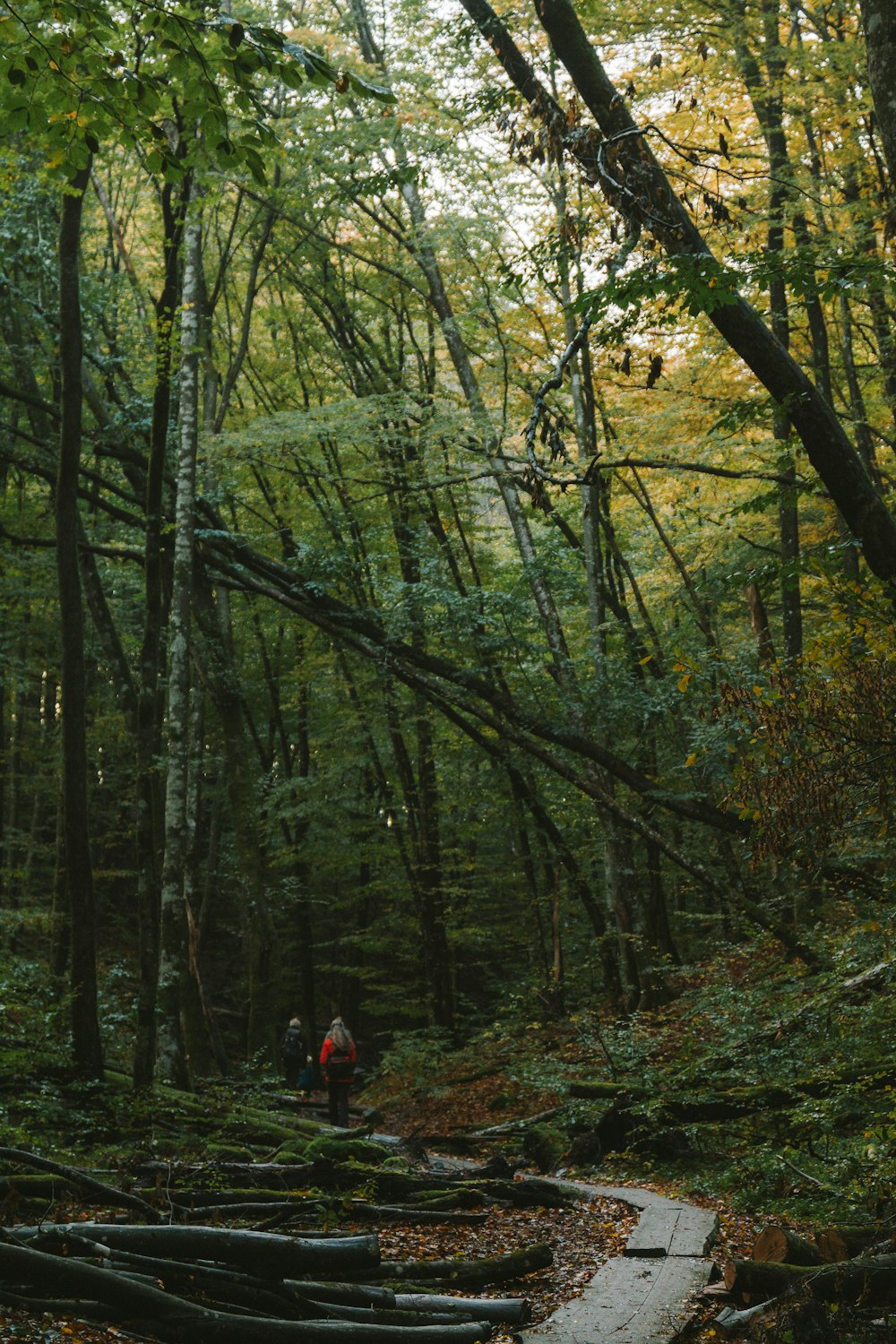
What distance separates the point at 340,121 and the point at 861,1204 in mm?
16217

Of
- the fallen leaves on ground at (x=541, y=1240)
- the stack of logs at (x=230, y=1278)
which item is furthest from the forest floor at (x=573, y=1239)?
the stack of logs at (x=230, y=1278)

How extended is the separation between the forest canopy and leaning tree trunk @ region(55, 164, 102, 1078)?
0.14 feet

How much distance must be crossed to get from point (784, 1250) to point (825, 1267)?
681 mm

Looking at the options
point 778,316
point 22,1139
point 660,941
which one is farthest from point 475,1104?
point 778,316

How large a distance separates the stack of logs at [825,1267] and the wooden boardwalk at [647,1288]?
1.24 ft

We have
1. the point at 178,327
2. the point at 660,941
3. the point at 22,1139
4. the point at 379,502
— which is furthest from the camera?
the point at 379,502

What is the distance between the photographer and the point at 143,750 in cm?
1070

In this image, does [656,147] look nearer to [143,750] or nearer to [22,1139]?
[143,750]

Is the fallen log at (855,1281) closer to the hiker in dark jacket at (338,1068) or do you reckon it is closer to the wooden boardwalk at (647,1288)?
the wooden boardwalk at (647,1288)

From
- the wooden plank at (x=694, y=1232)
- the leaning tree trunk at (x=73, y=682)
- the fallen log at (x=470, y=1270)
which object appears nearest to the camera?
the fallen log at (x=470, y=1270)

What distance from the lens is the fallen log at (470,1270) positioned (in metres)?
5.02

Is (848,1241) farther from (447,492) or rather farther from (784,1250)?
(447,492)

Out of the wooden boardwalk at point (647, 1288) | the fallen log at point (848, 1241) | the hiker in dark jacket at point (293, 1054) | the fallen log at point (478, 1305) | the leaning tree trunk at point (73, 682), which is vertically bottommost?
the hiker in dark jacket at point (293, 1054)

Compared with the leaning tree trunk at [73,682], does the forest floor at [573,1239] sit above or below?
below
